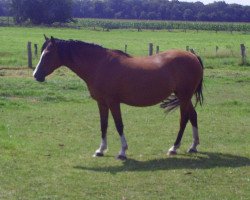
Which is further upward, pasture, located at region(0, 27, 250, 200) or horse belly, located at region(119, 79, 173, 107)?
horse belly, located at region(119, 79, 173, 107)

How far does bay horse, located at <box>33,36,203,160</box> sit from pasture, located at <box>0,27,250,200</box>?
29.8 inches

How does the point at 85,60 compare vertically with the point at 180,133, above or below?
above

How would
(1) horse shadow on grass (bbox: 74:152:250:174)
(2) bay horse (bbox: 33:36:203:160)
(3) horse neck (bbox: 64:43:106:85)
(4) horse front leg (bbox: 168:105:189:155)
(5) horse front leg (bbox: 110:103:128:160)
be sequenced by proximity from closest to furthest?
1. (1) horse shadow on grass (bbox: 74:152:250:174)
2. (5) horse front leg (bbox: 110:103:128:160)
3. (2) bay horse (bbox: 33:36:203:160)
4. (3) horse neck (bbox: 64:43:106:85)
5. (4) horse front leg (bbox: 168:105:189:155)

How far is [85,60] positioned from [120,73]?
0.70 meters

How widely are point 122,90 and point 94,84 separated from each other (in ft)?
1.68

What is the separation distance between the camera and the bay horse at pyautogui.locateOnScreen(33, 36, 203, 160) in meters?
10.2

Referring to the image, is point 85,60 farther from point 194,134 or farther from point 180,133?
point 194,134

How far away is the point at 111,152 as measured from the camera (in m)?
10.8

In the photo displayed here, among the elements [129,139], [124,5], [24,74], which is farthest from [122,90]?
[124,5]

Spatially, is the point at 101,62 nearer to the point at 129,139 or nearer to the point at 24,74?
the point at 129,139

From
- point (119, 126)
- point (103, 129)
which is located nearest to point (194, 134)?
point (119, 126)

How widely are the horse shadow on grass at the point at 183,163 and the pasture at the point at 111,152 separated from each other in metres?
0.02

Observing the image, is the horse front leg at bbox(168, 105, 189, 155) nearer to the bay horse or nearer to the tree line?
the bay horse

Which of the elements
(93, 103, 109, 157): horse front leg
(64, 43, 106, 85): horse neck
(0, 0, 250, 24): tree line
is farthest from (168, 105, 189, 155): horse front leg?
(0, 0, 250, 24): tree line
